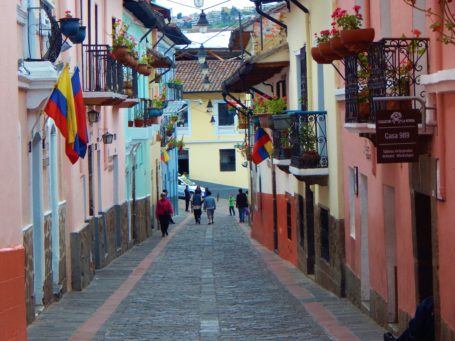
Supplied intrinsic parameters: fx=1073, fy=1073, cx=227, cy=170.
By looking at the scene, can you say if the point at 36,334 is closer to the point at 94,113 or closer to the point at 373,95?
the point at 373,95

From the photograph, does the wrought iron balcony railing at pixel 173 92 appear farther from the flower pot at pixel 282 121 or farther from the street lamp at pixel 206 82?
the flower pot at pixel 282 121

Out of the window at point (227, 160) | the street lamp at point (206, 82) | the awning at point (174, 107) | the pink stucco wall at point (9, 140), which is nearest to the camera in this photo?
the pink stucco wall at point (9, 140)

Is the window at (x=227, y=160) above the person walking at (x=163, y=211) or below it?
above

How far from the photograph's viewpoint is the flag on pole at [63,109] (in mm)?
15133

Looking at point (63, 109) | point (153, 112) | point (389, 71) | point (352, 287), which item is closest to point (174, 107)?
point (153, 112)

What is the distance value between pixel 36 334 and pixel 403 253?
5.34m

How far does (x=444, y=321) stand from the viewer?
465 inches

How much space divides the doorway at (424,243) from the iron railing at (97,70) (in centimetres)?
1094

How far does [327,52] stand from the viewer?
47.1 feet

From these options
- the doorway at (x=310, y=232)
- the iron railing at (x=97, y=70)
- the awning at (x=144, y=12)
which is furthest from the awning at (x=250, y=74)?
the iron railing at (x=97, y=70)

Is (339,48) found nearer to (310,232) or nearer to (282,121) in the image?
(282,121)

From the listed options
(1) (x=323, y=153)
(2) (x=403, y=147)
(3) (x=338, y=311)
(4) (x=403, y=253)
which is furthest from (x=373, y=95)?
(1) (x=323, y=153)

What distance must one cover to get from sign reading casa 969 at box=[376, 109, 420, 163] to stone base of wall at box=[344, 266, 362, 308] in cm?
641

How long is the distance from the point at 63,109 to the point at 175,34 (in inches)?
1432
